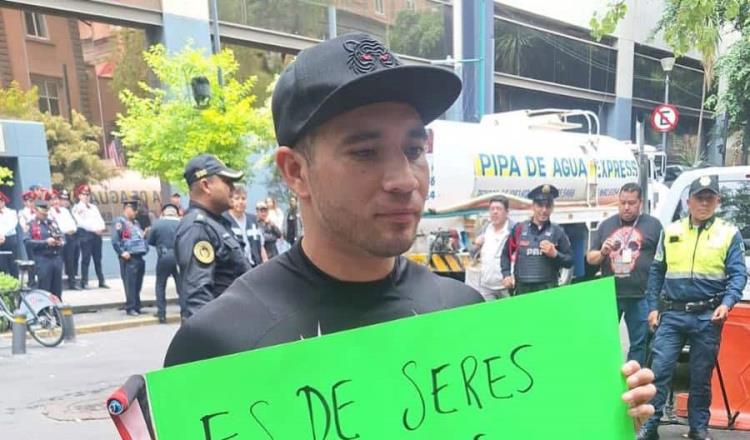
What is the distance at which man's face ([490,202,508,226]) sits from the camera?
7090 millimetres

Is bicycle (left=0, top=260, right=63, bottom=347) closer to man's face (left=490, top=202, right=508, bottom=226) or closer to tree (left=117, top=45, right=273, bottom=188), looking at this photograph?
tree (left=117, top=45, right=273, bottom=188)

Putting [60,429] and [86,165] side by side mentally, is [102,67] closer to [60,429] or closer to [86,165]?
[86,165]

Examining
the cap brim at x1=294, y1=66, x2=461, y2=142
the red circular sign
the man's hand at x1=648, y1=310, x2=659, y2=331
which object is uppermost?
the red circular sign

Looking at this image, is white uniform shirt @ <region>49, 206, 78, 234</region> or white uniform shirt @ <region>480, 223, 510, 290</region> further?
white uniform shirt @ <region>49, 206, 78, 234</region>

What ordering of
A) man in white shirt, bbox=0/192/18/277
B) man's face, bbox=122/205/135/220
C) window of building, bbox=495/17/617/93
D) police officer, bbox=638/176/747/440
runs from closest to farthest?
police officer, bbox=638/176/747/440
man in white shirt, bbox=0/192/18/277
man's face, bbox=122/205/135/220
window of building, bbox=495/17/617/93

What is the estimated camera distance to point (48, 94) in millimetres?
13258

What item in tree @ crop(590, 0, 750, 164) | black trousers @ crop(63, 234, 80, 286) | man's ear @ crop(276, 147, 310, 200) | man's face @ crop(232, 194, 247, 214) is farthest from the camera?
black trousers @ crop(63, 234, 80, 286)

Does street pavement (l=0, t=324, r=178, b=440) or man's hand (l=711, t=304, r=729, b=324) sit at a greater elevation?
man's hand (l=711, t=304, r=729, b=324)

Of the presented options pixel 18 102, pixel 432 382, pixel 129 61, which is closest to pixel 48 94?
pixel 18 102

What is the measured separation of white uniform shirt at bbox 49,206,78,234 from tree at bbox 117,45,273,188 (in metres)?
1.54

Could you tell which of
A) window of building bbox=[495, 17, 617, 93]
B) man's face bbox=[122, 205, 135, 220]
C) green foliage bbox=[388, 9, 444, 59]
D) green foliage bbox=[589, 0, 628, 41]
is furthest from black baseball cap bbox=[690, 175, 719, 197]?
window of building bbox=[495, 17, 617, 93]

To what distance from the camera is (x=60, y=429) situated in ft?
16.4

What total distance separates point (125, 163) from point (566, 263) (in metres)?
A: 10.9

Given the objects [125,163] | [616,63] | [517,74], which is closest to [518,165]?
[125,163]
